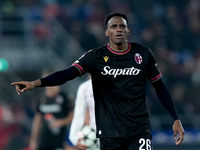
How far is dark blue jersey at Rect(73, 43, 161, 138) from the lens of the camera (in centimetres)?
453

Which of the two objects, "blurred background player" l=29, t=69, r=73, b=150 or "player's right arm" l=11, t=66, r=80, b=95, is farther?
"blurred background player" l=29, t=69, r=73, b=150

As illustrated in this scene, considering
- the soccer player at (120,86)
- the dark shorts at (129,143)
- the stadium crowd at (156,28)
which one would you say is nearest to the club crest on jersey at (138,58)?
the soccer player at (120,86)

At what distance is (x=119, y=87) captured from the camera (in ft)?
14.9

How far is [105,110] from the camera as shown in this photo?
4625 millimetres

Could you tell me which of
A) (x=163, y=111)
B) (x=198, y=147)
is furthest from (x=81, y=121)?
(x=163, y=111)

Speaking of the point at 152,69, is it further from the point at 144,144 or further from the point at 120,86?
the point at 144,144

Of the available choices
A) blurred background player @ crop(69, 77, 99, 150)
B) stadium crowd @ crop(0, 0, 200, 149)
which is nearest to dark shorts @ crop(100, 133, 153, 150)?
blurred background player @ crop(69, 77, 99, 150)

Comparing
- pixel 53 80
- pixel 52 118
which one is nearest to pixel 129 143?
pixel 53 80

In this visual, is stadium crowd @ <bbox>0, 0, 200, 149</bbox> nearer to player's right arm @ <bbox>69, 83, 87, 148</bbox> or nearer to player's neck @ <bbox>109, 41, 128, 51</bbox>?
player's right arm @ <bbox>69, 83, 87, 148</bbox>

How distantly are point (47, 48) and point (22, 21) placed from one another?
3.47 feet

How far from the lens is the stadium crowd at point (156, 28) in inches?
519

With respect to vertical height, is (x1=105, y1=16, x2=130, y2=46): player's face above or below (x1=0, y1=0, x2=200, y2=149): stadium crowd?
below

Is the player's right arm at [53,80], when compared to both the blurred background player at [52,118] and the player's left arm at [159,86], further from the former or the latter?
the blurred background player at [52,118]

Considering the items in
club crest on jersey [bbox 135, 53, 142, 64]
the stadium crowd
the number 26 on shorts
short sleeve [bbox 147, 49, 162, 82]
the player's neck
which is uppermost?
the stadium crowd
